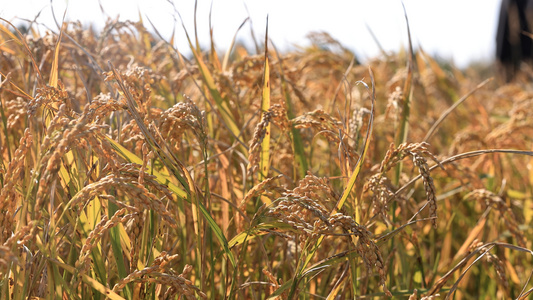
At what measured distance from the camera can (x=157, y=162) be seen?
1228 mm

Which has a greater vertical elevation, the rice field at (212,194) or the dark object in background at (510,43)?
the dark object in background at (510,43)

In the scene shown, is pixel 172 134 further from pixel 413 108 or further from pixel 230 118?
pixel 413 108

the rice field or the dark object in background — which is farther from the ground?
the dark object in background

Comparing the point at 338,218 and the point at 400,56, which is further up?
the point at 400,56

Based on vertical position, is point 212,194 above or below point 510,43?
below

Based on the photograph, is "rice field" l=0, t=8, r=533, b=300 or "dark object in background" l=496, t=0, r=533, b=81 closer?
"rice field" l=0, t=8, r=533, b=300

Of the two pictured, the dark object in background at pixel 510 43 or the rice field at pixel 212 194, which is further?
the dark object in background at pixel 510 43

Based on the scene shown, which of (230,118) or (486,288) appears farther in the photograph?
(486,288)

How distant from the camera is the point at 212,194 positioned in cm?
104

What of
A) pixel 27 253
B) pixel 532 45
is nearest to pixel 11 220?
pixel 27 253

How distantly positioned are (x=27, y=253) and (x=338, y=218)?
→ 60 centimetres

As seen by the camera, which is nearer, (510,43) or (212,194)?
(212,194)

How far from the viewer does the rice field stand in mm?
794

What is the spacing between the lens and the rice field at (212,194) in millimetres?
794
